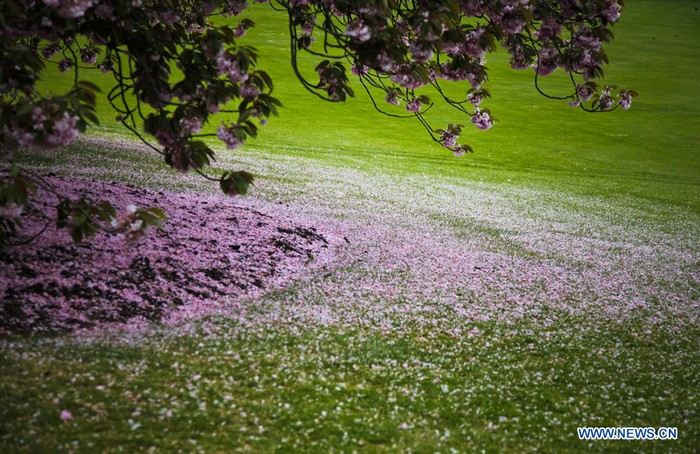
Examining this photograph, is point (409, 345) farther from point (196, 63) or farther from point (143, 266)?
point (196, 63)

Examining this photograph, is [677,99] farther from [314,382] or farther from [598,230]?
[314,382]

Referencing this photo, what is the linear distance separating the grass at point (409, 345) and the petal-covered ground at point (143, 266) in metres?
0.51

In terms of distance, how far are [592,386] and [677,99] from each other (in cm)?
4538

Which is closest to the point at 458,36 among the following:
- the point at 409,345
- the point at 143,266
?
the point at 409,345

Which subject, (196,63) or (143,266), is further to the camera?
(143,266)

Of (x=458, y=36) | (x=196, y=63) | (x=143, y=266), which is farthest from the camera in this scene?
(x=143, y=266)

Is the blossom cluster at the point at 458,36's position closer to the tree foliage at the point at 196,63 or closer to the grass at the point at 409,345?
the tree foliage at the point at 196,63

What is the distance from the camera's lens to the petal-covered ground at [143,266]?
281 inches

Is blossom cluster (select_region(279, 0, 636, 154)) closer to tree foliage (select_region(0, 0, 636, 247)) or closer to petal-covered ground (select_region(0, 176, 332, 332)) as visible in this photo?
tree foliage (select_region(0, 0, 636, 247))

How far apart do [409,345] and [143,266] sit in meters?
3.80

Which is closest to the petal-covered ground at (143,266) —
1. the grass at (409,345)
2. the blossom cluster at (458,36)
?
the grass at (409,345)

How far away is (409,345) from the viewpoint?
7555 mm

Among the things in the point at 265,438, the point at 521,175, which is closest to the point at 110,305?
the point at 265,438

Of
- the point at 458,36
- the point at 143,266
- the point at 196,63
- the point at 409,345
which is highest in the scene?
the point at 458,36
